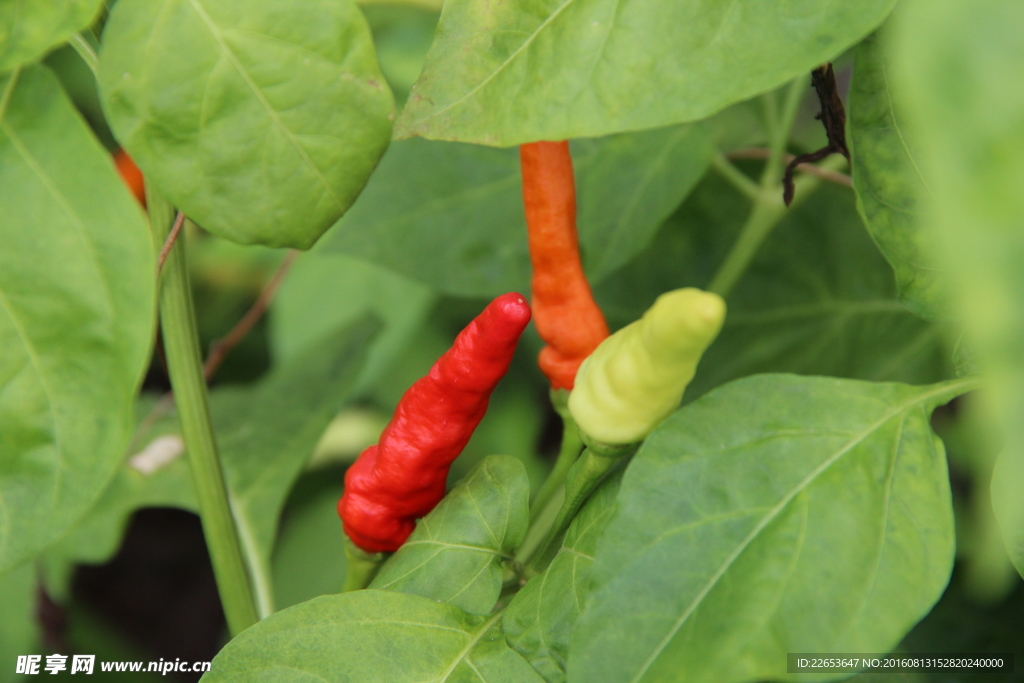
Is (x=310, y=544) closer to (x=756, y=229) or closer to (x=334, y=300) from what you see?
(x=334, y=300)

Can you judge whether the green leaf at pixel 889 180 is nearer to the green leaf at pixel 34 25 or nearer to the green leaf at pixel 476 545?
the green leaf at pixel 476 545

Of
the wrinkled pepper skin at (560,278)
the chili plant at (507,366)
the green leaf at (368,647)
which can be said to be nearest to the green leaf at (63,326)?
the chili plant at (507,366)

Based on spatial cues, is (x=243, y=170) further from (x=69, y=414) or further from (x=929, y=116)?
(x=929, y=116)

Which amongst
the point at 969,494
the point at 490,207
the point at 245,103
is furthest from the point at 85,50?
the point at 969,494

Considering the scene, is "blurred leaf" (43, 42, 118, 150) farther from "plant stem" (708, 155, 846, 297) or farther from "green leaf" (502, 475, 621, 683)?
"green leaf" (502, 475, 621, 683)

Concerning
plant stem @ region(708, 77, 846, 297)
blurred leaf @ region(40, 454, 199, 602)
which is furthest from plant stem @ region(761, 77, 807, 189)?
blurred leaf @ region(40, 454, 199, 602)
